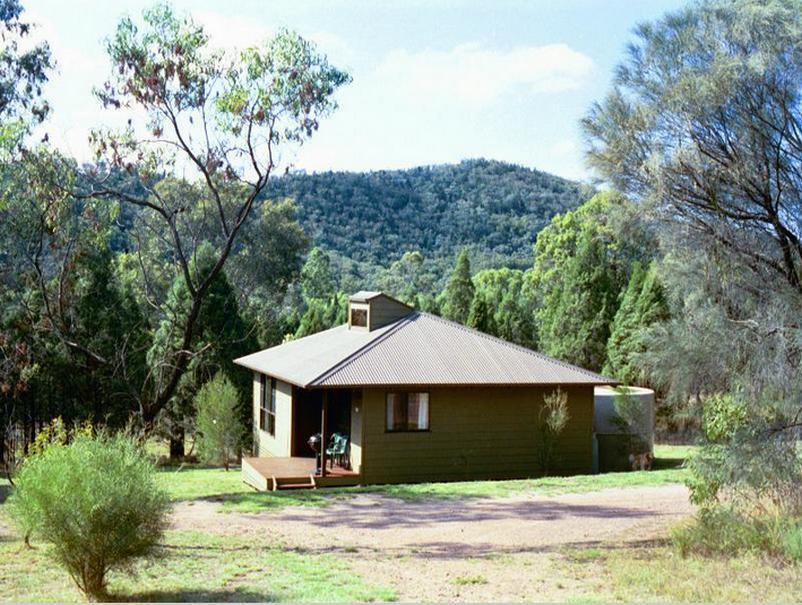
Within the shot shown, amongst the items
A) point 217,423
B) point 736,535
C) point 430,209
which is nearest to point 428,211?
point 430,209

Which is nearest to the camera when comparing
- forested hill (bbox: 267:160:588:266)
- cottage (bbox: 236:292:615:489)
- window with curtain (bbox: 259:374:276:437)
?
cottage (bbox: 236:292:615:489)

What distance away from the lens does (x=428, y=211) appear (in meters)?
68.9

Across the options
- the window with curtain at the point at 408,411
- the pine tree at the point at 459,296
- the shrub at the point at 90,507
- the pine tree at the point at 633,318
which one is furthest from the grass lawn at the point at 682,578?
the pine tree at the point at 459,296

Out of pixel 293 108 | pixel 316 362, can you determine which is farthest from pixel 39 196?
pixel 316 362

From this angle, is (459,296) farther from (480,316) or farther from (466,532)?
(466,532)

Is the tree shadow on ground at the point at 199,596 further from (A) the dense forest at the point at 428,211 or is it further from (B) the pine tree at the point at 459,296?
(A) the dense forest at the point at 428,211

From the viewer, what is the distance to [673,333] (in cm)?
945

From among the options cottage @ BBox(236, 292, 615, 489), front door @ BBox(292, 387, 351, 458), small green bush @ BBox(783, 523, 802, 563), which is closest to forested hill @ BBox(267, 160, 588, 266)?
front door @ BBox(292, 387, 351, 458)

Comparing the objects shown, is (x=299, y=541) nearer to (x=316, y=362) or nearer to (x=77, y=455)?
(x=77, y=455)

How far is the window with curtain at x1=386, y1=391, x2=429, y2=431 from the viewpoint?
17.8 metres

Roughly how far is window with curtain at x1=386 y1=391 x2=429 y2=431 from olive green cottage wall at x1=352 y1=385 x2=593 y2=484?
0.14 meters

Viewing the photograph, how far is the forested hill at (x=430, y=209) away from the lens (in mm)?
61469

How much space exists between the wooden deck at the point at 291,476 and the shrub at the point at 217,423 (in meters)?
2.01

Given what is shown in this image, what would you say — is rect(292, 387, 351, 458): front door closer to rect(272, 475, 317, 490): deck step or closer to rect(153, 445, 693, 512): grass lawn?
rect(272, 475, 317, 490): deck step
